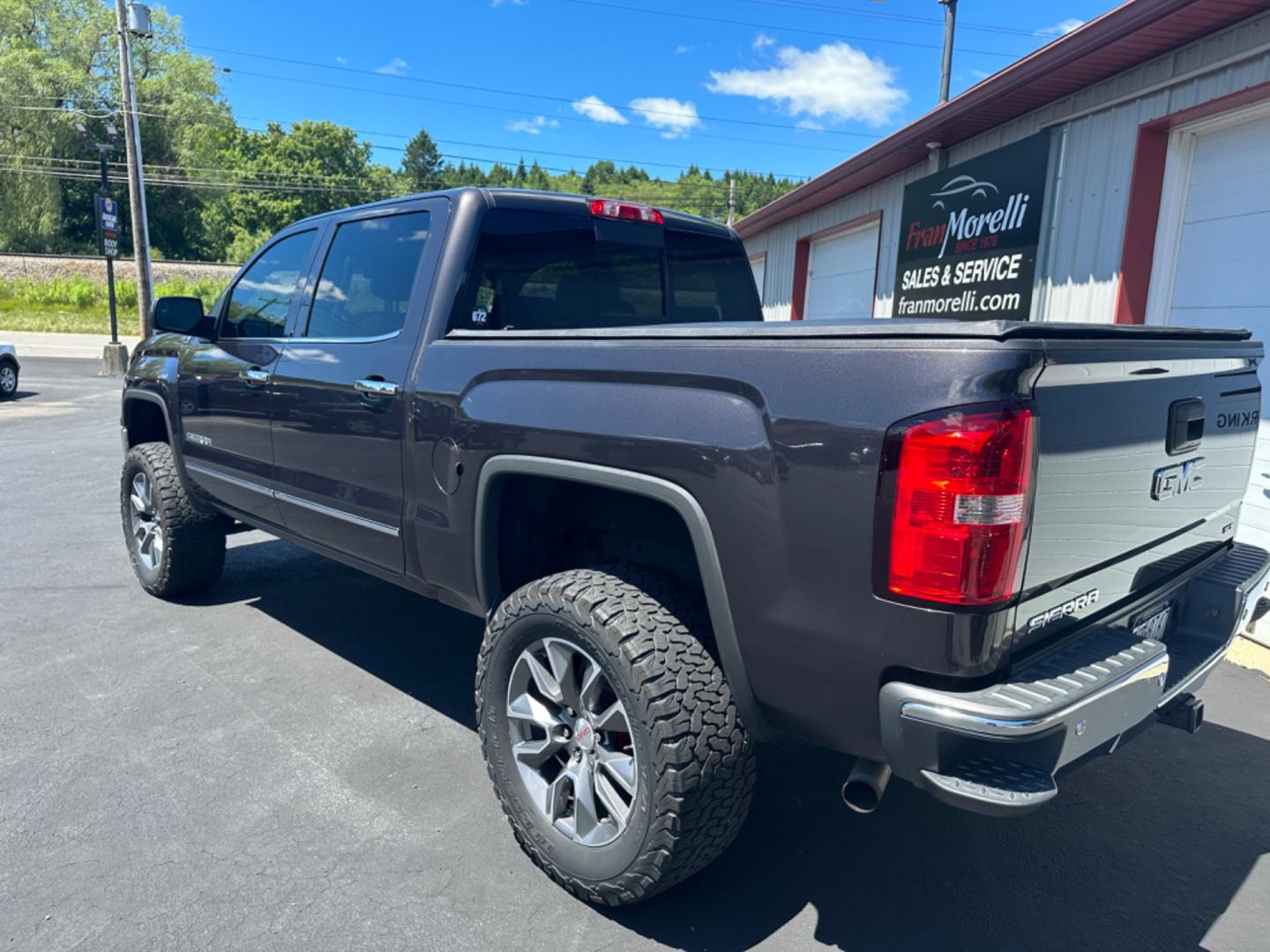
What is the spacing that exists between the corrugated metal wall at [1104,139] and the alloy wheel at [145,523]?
247 inches

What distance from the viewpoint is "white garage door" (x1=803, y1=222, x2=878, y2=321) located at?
10008 mm

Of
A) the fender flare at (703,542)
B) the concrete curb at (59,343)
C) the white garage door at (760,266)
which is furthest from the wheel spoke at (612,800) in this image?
the concrete curb at (59,343)

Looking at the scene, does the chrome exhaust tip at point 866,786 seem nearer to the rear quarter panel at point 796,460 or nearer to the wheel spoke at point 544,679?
the rear quarter panel at point 796,460

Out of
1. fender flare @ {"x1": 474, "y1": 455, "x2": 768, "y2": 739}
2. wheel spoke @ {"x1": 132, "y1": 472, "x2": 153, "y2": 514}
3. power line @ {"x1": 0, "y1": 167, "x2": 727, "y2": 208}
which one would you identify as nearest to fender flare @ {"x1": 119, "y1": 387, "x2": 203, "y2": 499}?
wheel spoke @ {"x1": 132, "y1": 472, "x2": 153, "y2": 514}

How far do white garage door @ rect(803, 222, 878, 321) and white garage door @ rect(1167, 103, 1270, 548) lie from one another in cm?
398

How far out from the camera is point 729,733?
221cm

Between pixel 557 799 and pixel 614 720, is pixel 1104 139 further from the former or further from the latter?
pixel 557 799

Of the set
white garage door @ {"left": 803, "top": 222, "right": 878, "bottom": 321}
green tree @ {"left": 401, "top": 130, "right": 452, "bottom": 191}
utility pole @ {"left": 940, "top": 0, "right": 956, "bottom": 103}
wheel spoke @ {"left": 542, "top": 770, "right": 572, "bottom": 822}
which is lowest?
wheel spoke @ {"left": 542, "top": 770, "right": 572, "bottom": 822}

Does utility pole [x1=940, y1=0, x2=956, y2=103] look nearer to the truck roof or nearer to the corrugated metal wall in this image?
the corrugated metal wall

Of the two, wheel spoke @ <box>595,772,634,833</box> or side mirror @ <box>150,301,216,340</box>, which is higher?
side mirror @ <box>150,301,216,340</box>

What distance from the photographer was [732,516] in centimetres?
206

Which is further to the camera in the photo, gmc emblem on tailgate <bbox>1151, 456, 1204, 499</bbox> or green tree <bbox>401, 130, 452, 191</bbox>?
green tree <bbox>401, 130, 452, 191</bbox>

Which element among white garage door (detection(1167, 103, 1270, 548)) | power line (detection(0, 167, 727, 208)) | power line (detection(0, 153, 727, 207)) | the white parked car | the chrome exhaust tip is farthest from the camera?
power line (detection(0, 153, 727, 207))

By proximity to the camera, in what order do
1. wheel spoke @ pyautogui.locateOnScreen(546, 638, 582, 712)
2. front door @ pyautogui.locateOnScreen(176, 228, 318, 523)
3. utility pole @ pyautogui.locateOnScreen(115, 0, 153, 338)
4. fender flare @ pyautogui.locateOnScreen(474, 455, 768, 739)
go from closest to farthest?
fender flare @ pyautogui.locateOnScreen(474, 455, 768, 739) → wheel spoke @ pyautogui.locateOnScreen(546, 638, 582, 712) → front door @ pyautogui.locateOnScreen(176, 228, 318, 523) → utility pole @ pyautogui.locateOnScreen(115, 0, 153, 338)
